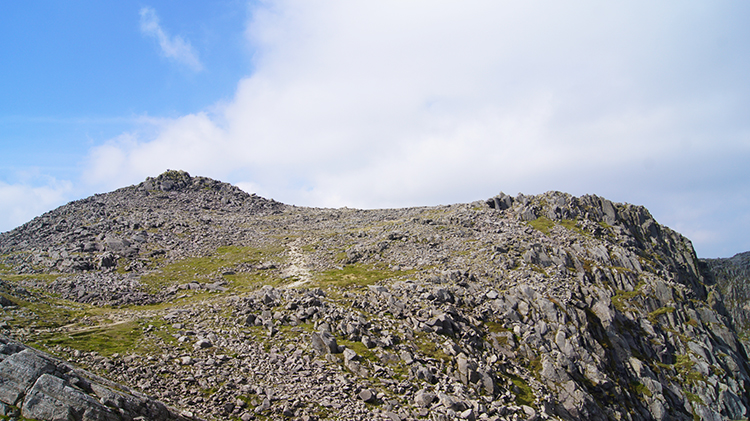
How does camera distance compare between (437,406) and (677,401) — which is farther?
(677,401)

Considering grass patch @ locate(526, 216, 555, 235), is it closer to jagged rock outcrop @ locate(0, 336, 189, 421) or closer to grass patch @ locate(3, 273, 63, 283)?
jagged rock outcrop @ locate(0, 336, 189, 421)

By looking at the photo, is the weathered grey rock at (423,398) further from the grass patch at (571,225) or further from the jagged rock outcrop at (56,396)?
the grass patch at (571,225)

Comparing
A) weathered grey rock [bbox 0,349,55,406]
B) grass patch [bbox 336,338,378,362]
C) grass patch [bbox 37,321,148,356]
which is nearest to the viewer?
weathered grey rock [bbox 0,349,55,406]

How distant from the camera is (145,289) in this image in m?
53.8

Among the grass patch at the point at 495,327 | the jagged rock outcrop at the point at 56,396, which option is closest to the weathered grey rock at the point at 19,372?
the jagged rock outcrop at the point at 56,396

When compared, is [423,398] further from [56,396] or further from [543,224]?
[543,224]

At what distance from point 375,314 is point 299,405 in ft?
54.7

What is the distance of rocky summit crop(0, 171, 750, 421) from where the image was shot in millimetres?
24828

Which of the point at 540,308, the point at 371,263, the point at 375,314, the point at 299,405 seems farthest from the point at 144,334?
the point at 540,308

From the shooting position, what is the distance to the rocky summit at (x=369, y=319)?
977 inches

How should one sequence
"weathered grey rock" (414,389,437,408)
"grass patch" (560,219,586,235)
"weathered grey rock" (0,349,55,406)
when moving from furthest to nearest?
"grass patch" (560,219,586,235) → "weathered grey rock" (414,389,437,408) → "weathered grey rock" (0,349,55,406)

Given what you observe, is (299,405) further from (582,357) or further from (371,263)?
(371,263)

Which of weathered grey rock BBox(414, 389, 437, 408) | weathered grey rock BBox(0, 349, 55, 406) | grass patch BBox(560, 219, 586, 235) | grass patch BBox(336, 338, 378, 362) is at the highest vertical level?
grass patch BBox(560, 219, 586, 235)

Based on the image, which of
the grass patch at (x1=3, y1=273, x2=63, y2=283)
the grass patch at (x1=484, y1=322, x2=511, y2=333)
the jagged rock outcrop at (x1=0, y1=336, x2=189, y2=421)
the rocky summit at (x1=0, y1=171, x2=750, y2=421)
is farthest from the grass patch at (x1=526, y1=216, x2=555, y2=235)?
the grass patch at (x1=3, y1=273, x2=63, y2=283)
